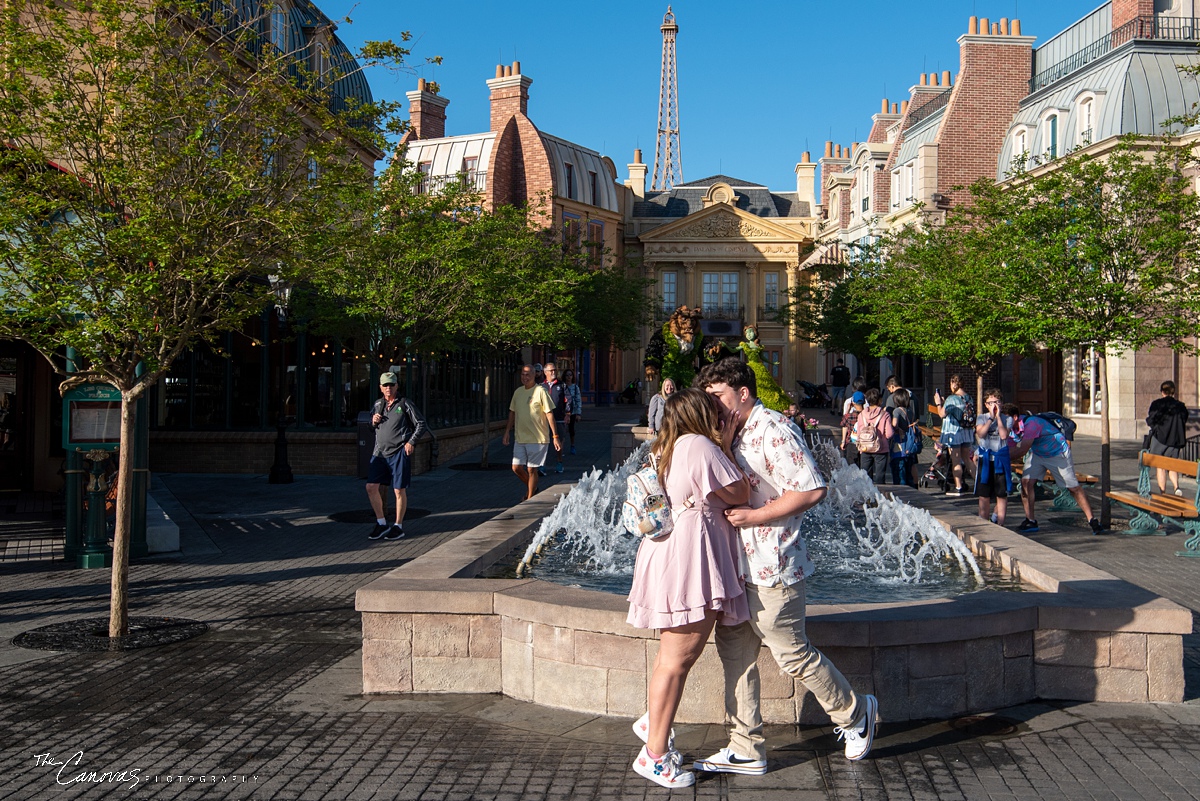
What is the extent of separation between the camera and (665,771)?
14.3 feet

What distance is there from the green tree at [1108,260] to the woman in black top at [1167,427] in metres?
0.90

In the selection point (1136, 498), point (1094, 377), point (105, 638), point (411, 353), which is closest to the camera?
point (105, 638)

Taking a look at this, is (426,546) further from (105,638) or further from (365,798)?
(365,798)

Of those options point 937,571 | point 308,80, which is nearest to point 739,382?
point 937,571

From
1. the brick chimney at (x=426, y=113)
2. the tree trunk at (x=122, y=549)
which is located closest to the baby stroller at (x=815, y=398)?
the brick chimney at (x=426, y=113)

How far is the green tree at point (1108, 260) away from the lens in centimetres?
1386

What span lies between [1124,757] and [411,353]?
1604 cm

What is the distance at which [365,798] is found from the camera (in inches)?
167

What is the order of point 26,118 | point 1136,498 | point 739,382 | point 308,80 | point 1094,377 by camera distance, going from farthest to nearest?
point 1094,377, point 1136,498, point 308,80, point 26,118, point 739,382

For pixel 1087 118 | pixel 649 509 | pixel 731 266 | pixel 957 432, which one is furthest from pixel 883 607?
pixel 731 266

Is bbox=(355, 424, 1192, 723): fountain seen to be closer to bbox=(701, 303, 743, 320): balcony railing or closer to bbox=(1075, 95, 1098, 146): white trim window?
bbox=(1075, 95, 1098, 146): white trim window

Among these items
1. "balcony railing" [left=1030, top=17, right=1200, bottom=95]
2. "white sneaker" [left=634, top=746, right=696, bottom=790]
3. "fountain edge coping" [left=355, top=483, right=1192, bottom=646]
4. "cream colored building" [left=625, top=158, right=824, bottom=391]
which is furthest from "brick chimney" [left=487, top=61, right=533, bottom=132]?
"white sneaker" [left=634, top=746, right=696, bottom=790]

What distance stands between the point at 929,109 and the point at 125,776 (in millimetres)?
44326

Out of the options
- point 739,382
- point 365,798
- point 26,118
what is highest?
point 26,118
